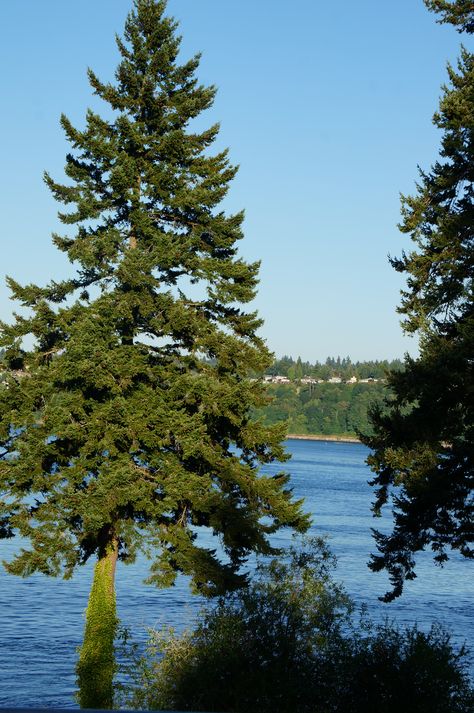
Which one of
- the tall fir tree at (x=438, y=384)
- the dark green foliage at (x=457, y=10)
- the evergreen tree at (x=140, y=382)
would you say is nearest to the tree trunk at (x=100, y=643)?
the evergreen tree at (x=140, y=382)

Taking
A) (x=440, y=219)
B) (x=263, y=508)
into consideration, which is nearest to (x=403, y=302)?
(x=440, y=219)

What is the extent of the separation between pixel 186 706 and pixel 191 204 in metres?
15.2

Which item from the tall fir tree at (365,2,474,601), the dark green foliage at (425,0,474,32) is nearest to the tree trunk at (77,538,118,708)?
the tall fir tree at (365,2,474,601)

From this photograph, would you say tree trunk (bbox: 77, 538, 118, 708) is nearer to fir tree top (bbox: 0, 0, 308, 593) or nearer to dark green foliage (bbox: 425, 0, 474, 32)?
fir tree top (bbox: 0, 0, 308, 593)

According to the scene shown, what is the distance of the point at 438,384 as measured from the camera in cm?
2116

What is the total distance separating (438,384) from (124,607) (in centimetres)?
2480

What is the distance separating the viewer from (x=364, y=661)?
16.9m

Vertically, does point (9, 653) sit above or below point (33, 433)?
below

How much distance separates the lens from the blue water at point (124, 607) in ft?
106

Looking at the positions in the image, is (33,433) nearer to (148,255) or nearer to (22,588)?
(148,255)

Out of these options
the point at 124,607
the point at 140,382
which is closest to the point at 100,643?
the point at 140,382

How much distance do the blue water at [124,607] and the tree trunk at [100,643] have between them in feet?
10.9

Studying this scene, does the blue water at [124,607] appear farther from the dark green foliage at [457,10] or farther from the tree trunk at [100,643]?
the dark green foliage at [457,10]

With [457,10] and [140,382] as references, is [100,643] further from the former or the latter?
[457,10]
